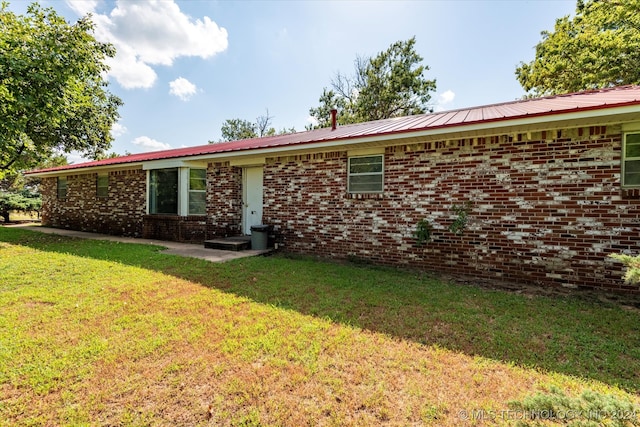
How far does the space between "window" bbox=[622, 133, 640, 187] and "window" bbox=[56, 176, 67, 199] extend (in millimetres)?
19465

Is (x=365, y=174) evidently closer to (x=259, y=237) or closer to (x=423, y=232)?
(x=423, y=232)

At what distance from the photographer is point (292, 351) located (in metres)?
2.97

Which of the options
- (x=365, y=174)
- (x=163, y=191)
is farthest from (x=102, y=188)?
(x=365, y=174)

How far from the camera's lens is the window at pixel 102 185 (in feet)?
40.4

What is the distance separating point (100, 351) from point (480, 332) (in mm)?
4087

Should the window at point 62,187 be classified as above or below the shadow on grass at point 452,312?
above

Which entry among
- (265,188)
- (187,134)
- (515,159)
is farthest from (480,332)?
(187,134)

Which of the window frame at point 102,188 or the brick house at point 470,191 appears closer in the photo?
the brick house at point 470,191

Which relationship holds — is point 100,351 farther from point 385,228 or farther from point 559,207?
point 559,207

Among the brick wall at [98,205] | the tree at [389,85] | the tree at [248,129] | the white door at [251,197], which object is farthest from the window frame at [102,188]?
the tree at [248,129]

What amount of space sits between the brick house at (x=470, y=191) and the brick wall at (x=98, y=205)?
343cm

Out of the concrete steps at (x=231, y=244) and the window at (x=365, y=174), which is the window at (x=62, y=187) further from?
the window at (x=365, y=174)

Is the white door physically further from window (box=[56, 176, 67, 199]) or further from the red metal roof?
window (box=[56, 176, 67, 199])

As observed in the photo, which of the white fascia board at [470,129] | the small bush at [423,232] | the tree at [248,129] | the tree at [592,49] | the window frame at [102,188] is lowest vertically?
the small bush at [423,232]
